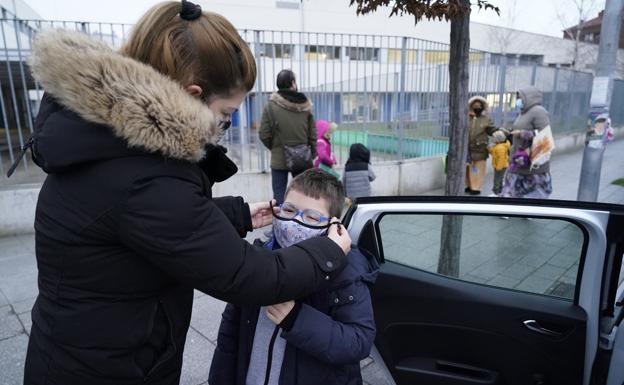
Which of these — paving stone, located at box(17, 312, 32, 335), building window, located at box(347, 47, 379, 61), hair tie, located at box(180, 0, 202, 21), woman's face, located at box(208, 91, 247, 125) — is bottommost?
paving stone, located at box(17, 312, 32, 335)

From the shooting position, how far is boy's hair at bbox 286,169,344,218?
5.47ft

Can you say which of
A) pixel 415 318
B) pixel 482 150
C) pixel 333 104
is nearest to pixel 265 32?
pixel 333 104

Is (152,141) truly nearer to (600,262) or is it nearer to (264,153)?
(600,262)

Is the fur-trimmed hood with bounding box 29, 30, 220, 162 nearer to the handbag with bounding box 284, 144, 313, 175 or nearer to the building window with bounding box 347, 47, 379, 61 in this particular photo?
the handbag with bounding box 284, 144, 313, 175

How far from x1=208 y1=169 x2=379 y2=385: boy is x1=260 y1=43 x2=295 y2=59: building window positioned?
533 centimetres

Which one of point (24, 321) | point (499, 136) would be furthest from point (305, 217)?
point (499, 136)

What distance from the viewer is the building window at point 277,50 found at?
6.59 metres

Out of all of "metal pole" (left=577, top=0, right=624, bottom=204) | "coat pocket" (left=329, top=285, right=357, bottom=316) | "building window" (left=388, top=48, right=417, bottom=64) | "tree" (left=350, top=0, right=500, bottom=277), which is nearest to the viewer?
"coat pocket" (left=329, top=285, right=357, bottom=316)

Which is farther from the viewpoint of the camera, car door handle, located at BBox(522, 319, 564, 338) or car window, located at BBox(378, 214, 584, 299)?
car window, located at BBox(378, 214, 584, 299)

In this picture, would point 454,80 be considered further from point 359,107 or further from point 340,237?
point 359,107

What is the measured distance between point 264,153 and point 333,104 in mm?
1397

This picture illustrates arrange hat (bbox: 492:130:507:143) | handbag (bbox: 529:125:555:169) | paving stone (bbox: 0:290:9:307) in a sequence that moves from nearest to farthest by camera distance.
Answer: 1. paving stone (bbox: 0:290:9:307)
2. handbag (bbox: 529:125:555:169)
3. hat (bbox: 492:130:507:143)

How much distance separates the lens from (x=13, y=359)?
111 inches

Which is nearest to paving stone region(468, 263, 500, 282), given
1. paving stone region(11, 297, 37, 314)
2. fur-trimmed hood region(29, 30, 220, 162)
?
fur-trimmed hood region(29, 30, 220, 162)
